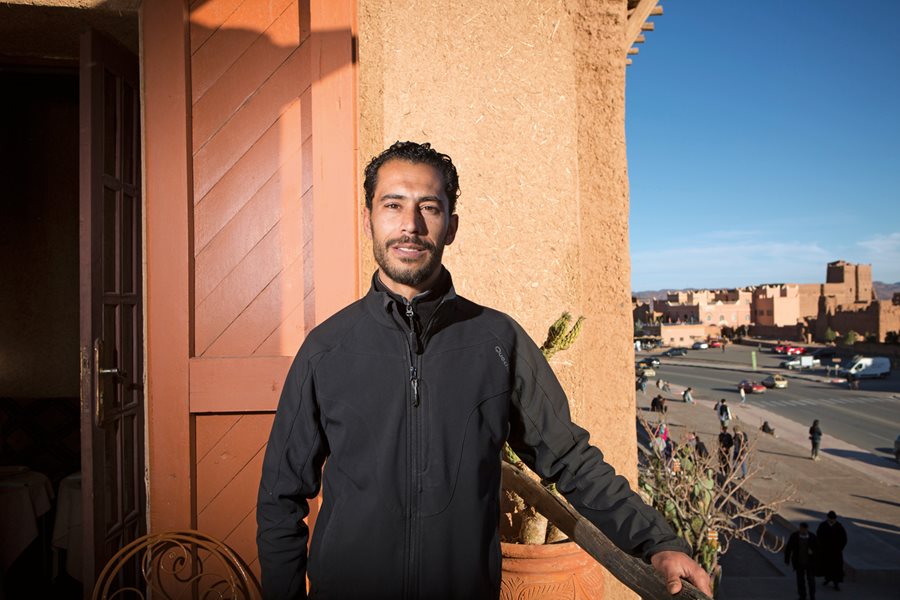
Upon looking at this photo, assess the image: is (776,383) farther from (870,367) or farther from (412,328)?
(412,328)

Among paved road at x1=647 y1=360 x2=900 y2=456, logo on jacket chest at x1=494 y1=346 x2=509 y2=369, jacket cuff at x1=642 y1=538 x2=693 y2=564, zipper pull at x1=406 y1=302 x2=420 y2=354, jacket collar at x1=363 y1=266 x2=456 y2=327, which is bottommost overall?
paved road at x1=647 y1=360 x2=900 y2=456

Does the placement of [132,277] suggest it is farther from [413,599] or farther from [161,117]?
[413,599]

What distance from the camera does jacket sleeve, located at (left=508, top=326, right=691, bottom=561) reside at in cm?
150

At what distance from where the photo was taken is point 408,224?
160cm

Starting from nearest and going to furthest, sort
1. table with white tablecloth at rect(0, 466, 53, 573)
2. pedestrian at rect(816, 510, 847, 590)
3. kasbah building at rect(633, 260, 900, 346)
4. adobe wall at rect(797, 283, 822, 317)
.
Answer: table with white tablecloth at rect(0, 466, 53, 573) → pedestrian at rect(816, 510, 847, 590) → kasbah building at rect(633, 260, 900, 346) → adobe wall at rect(797, 283, 822, 317)

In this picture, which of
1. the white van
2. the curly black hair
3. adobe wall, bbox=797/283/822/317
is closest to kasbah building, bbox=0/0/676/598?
the curly black hair

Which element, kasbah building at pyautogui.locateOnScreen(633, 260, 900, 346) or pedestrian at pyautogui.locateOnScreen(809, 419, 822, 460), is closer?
pedestrian at pyautogui.locateOnScreen(809, 419, 822, 460)

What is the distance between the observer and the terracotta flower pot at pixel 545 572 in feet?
7.69

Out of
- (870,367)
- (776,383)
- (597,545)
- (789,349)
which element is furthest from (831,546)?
(789,349)

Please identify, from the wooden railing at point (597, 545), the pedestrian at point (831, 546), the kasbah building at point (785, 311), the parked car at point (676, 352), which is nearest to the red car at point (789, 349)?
the kasbah building at point (785, 311)

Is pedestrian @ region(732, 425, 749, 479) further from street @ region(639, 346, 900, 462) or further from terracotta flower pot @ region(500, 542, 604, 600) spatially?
street @ region(639, 346, 900, 462)

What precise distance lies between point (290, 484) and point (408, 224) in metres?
0.72

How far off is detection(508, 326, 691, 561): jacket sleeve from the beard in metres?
0.32

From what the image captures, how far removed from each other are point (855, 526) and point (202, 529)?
16.3 metres
